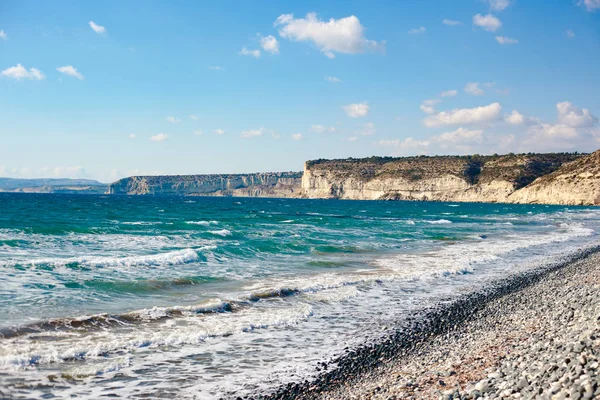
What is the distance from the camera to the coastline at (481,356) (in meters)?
5.69

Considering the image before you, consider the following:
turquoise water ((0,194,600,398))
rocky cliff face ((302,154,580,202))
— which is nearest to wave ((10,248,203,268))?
turquoise water ((0,194,600,398))

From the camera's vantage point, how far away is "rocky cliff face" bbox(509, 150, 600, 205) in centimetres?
11694

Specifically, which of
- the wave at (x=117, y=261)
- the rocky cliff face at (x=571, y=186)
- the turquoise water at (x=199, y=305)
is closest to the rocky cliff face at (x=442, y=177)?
the rocky cliff face at (x=571, y=186)

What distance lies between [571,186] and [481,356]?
439 ft

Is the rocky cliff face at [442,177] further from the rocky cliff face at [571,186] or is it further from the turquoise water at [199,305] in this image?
the turquoise water at [199,305]

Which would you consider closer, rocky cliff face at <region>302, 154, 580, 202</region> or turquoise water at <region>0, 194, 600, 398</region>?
turquoise water at <region>0, 194, 600, 398</region>

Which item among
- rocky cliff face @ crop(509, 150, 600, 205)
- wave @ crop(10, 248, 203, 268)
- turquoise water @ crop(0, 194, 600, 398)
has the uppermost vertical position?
rocky cliff face @ crop(509, 150, 600, 205)

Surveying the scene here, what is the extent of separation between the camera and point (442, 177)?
544ft

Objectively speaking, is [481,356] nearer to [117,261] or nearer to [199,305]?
[199,305]

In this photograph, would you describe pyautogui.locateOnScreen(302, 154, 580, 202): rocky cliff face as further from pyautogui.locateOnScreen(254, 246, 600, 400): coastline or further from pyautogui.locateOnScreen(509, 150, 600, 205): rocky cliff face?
pyautogui.locateOnScreen(254, 246, 600, 400): coastline

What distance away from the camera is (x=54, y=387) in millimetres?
7074

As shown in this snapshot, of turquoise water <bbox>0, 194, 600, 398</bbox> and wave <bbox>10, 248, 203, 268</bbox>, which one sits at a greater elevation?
wave <bbox>10, 248, 203, 268</bbox>

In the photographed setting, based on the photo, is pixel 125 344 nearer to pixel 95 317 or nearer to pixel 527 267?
pixel 95 317

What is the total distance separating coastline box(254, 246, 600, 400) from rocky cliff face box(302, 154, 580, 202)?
144 m
